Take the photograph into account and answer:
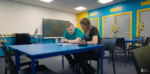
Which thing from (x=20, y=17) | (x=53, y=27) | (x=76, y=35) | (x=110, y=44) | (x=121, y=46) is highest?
(x=20, y=17)

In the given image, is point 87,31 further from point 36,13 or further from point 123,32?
point 36,13

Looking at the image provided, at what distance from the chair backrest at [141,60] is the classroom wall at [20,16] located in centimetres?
476

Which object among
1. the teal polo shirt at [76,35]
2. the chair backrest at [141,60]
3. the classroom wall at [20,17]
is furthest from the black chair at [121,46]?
the classroom wall at [20,17]

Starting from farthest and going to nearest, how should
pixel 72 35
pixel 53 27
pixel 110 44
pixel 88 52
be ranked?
1. pixel 53 27
2. pixel 72 35
3. pixel 110 44
4. pixel 88 52

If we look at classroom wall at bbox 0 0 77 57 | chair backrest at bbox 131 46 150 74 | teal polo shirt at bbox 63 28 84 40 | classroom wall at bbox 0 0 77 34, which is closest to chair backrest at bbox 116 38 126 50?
teal polo shirt at bbox 63 28 84 40

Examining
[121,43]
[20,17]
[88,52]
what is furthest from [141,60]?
[20,17]

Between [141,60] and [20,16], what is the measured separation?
488cm

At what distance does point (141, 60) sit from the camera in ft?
1.34

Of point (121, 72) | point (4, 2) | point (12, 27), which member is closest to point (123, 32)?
point (121, 72)

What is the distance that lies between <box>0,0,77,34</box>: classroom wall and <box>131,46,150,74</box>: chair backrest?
4756 millimetres

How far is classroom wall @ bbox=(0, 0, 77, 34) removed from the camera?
12.5 ft

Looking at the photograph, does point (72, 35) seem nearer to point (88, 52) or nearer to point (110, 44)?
point (88, 52)

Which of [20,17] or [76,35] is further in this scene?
[20,17]

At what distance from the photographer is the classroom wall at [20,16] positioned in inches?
150
